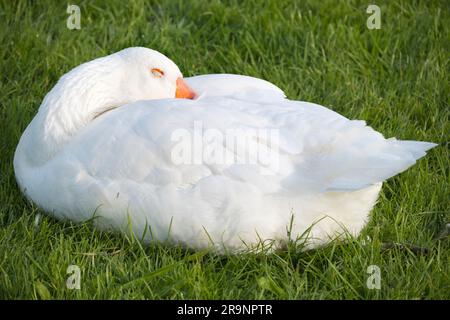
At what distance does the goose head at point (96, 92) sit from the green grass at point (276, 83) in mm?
438

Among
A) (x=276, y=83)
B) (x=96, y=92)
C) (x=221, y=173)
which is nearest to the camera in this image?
(x=221, y=173)

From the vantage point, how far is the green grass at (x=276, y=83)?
3.71 m

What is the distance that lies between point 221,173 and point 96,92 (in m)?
1.03

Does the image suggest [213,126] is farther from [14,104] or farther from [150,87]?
[14,104]

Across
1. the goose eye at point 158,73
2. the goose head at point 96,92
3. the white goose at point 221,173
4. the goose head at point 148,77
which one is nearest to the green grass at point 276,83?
the white goose at point 221,173

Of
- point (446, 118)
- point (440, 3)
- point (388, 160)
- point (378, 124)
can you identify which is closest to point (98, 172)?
point (388, 160)

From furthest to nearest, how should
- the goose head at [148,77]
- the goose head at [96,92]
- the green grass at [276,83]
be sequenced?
1. the goose head at [148,77]
2. the goose head at [96,92]
3. the green grass at [276,83]

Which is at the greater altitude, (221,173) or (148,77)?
(148,77)

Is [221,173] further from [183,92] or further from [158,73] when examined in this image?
[158,73]

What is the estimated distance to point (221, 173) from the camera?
3787 millimetres

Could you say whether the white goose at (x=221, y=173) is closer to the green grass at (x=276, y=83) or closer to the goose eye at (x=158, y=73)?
the green grass at (x=276, y=83)

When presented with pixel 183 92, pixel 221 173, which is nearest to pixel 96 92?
pixel 183 92

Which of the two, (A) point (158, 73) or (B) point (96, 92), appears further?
(A) point (158, 73)

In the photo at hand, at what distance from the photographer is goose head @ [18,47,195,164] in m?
4.25
